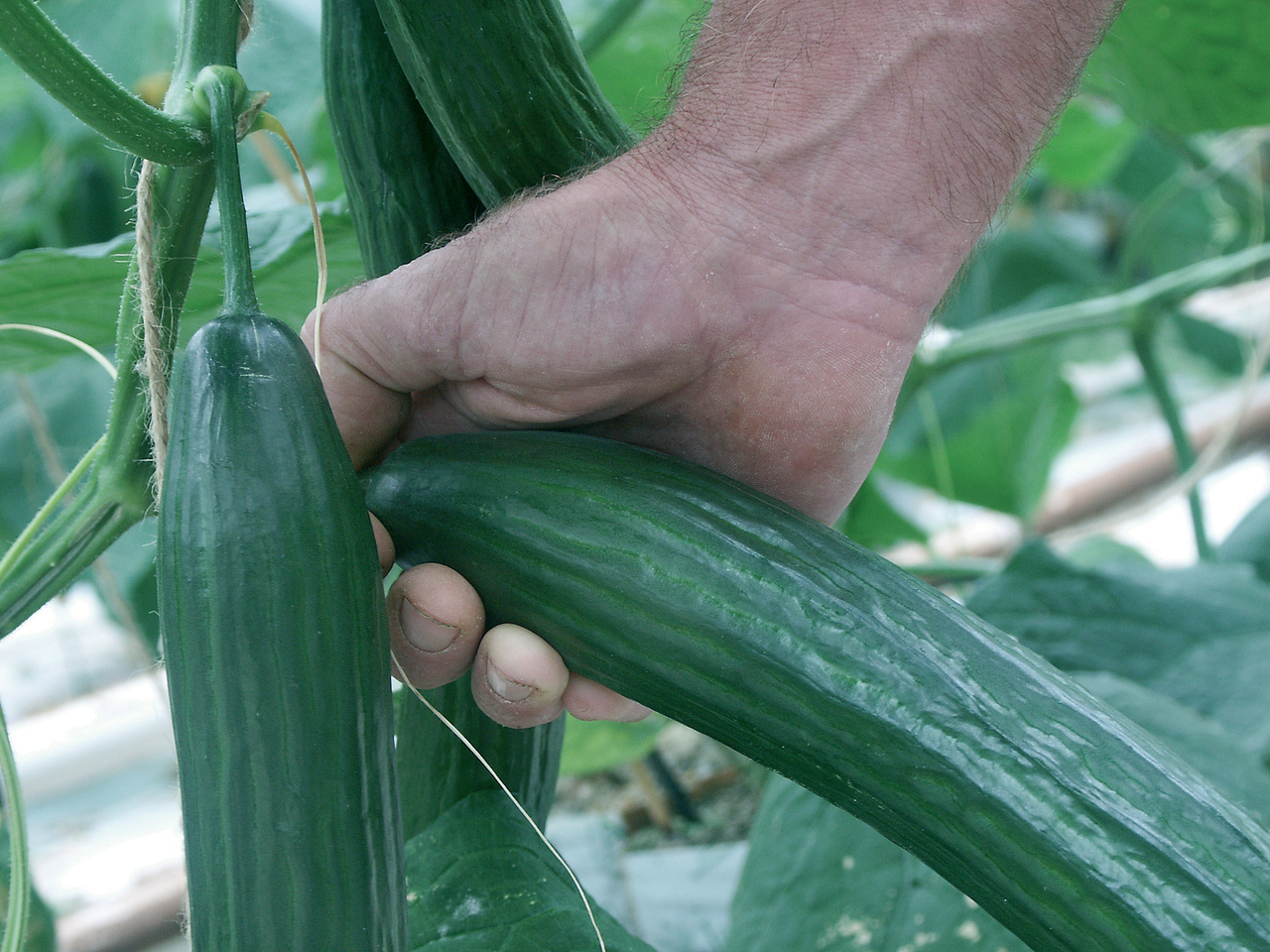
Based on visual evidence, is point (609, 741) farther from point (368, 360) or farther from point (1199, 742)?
point (368, 360)

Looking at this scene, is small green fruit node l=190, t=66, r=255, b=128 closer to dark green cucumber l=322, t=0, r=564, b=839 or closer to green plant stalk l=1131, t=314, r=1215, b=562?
dark green cucumber l=322, t=0, r=564, b=839

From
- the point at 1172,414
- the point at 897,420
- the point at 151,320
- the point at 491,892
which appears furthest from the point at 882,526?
the point at 151,320

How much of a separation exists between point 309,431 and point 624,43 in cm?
115

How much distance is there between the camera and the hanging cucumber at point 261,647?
1.73ft

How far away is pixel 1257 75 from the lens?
3.99 ft

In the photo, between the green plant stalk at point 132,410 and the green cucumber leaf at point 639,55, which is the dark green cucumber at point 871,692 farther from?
the green cucumber leaf at point 639,55

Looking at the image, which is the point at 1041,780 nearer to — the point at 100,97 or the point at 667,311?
the point at 667,311

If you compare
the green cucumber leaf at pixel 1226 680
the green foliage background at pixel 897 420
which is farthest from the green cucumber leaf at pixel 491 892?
the green cucumber leaf at pixel 1226 680

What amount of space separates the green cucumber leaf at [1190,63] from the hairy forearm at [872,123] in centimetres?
47

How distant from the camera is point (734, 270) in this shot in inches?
27.8

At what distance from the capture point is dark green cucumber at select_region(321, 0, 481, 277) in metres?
0.72

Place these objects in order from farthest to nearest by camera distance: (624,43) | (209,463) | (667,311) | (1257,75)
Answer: (624,43), (1257,75), (667,311), (209,463)

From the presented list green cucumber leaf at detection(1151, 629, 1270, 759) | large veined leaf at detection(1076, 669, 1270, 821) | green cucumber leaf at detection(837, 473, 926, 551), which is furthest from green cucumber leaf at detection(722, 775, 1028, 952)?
green cucumber leaf at detection(837, 473, 926, 551)

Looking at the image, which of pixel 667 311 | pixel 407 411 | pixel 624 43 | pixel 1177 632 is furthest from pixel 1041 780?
pixel 624 43
